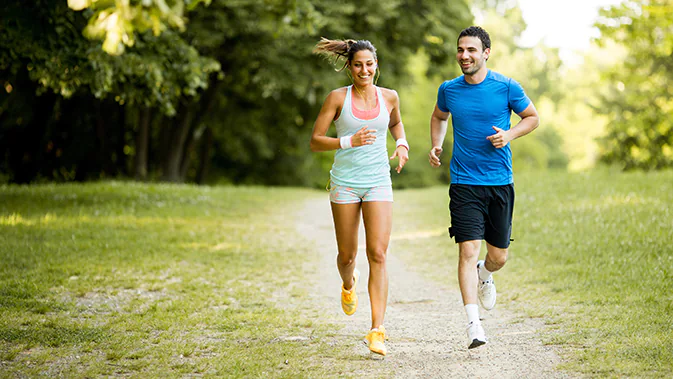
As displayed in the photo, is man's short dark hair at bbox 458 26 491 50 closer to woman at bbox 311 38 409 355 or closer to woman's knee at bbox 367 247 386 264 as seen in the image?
woman at bbox 311 38 409 355

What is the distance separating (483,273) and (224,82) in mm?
24458

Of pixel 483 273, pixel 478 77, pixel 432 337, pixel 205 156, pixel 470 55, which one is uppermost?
pixel 470 55

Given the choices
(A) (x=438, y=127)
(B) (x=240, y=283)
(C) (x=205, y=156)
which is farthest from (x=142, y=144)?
(A) (x=438, y=127)

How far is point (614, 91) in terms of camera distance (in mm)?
49312

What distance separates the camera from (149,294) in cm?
849

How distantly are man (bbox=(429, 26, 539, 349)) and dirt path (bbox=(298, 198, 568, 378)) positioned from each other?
1.61ft

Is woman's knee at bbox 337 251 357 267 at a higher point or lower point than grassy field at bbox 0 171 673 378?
higher

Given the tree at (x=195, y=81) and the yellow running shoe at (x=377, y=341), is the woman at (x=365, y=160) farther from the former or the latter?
the tree at (x=195, y=81)

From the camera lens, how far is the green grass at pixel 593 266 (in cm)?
582

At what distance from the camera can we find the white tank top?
19.4 ft

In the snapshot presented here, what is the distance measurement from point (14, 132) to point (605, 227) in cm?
2440

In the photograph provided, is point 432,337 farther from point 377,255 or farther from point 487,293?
point 377,255

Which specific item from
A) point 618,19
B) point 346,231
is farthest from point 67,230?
point 618,19

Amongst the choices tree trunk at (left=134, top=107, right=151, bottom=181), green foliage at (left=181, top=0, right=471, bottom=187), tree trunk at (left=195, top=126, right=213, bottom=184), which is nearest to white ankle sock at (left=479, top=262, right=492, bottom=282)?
green foliage at (left=181, top=0, right=471, bottom=187)
